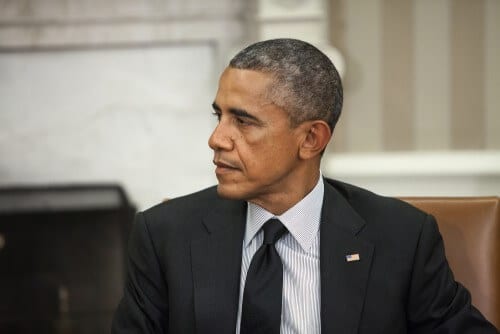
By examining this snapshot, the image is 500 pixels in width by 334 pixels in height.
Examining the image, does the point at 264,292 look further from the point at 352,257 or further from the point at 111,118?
the point at 111,118

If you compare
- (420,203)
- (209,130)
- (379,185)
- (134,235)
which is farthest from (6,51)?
(420,203)

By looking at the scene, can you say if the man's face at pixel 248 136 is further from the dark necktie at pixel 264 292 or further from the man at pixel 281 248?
the dark necktie at pixel 264 292

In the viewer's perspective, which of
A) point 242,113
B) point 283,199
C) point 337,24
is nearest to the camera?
point 242,113

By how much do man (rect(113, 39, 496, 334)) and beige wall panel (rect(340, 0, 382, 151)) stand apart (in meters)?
1.55

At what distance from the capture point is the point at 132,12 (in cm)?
325

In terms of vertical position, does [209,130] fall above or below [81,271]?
above

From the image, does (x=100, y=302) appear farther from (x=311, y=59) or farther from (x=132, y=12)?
(x=311, y=59)

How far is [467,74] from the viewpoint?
10.8 ft

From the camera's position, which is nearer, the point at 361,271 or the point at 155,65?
the point at 361,271

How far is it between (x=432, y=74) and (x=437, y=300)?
5.76 ft

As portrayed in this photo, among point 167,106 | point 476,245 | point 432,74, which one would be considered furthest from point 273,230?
point 432,74

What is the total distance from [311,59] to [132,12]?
5.69 feet

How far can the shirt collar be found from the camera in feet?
5.65

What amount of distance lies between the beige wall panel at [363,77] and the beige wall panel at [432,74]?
0.15 m
